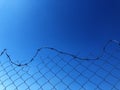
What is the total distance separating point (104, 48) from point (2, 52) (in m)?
1.49

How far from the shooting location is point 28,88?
3207mm

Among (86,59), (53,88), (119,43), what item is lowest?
(53,88)

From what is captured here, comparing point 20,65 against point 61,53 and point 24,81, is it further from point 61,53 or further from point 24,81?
point 61,53

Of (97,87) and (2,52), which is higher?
(2,52)

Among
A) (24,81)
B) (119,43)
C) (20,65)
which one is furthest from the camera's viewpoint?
(20,65)

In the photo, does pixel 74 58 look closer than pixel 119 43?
No

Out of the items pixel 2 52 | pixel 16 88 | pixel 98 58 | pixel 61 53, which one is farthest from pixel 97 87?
pixel 2 52

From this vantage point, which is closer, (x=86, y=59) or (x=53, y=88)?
(x=53, y=88)

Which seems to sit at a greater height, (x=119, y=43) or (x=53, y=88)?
(x=119, y=43)

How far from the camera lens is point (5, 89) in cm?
322

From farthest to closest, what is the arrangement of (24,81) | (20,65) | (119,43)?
(20,65) < (24,81) < (119,43)

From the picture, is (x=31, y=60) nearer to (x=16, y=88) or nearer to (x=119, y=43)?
(x=16, y=88)

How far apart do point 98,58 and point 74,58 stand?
334mm

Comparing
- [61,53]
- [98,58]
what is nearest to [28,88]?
[61,53]
